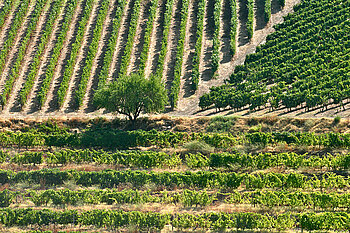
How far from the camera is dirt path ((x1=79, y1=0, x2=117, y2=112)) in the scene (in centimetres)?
7371

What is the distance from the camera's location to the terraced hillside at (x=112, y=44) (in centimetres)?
7519

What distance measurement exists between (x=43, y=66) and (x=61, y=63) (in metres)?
2.18

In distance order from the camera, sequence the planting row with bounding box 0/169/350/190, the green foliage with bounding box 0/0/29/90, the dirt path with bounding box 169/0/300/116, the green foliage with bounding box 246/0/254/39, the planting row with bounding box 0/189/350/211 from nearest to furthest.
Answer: the planting row with bounding box 0/189/350/211
the planting row with bounding box 0/169/350/190
the dirt path with bounding box 169/0/300/116
the green foliage with bounding box 0/0/29/90
the green foliage with bounding box 246/0/254/39

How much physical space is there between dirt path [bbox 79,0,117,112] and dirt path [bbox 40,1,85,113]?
3.62m

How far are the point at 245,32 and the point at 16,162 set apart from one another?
1440 inches

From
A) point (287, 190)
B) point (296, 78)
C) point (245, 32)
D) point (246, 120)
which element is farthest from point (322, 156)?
point (245, 32)

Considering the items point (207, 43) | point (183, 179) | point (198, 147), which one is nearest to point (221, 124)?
point (198, 147)

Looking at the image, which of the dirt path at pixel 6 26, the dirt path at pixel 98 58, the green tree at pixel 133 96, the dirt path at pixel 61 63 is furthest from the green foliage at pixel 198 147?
the dirt path at pixel 6 26

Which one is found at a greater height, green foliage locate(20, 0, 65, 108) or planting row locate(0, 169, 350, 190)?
green foliage locate(20, 0, 65, 108)

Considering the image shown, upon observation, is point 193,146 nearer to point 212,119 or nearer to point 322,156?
point 212,119

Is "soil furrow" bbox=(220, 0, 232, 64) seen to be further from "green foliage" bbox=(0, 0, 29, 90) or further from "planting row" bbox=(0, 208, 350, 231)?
"planting row" bbox=(0, 208, 350, 231)

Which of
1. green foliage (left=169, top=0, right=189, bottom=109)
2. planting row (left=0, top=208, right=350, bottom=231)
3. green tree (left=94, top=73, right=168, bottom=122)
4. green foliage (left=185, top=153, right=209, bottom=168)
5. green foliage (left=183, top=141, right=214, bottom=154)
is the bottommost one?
planting row (left=0, top=208, right=350, bottom=231)

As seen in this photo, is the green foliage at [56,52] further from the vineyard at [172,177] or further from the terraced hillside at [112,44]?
the vineyard at [172,177]

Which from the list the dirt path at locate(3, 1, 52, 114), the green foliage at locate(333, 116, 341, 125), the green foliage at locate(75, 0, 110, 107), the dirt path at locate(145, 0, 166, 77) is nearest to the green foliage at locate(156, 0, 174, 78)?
the dirt path at locate(145, 0, 166, 77)
